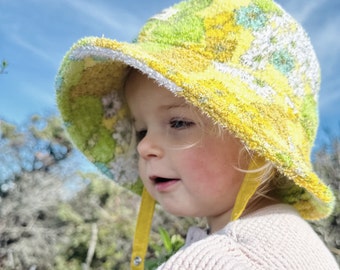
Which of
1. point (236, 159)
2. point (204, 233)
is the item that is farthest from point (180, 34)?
point (204, 233)

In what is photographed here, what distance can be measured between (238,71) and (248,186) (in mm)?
323

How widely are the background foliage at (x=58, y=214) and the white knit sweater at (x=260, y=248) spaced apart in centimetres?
218

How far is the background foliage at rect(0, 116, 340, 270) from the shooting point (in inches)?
151

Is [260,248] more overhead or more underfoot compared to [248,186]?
more underfoot

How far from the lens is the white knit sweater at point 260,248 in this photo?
3.78ft

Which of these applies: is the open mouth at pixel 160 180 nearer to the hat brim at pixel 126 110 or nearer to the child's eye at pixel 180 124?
the child's eye at pixel 180 124

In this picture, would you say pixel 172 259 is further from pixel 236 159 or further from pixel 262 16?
pixel 262 16

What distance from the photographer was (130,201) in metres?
4.23

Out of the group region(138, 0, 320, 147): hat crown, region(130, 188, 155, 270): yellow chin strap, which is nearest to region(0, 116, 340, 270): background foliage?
region(130, 188, 155, 270): yellow chin strap

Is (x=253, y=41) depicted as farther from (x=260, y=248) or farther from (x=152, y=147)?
(x=260, y=248)

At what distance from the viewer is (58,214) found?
400 centimetres

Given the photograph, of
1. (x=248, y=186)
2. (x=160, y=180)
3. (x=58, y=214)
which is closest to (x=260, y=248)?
(x=248, y=186)

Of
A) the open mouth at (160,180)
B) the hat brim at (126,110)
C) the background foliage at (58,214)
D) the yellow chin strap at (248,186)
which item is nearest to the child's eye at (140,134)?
the hat brim at (126,110)

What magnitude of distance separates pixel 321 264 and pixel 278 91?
495 millimetres
